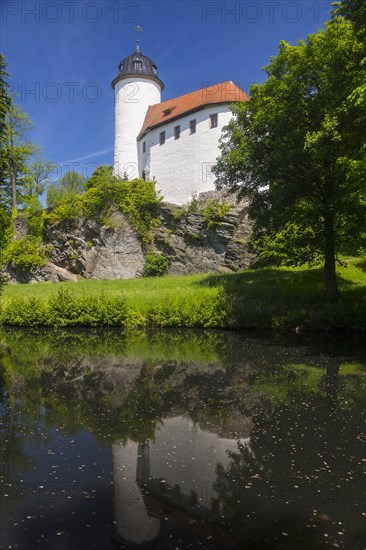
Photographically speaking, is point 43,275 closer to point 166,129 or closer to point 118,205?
point 118,205

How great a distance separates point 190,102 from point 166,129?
124 inches

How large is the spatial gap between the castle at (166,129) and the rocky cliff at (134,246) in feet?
11.7

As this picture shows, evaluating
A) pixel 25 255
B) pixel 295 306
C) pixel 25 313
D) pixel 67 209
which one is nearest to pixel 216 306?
pixel 295 306

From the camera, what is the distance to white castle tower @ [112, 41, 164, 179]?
40250mm

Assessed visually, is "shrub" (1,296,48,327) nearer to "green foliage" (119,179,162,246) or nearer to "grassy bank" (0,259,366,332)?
"grassy bank" (0,259,366,332)

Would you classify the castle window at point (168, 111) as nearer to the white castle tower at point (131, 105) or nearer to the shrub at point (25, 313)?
the white castle tower at point (131, 105)

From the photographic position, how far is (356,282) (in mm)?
19734

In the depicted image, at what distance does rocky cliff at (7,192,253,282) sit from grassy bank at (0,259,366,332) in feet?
27.9

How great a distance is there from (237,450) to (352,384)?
4551 millimetres

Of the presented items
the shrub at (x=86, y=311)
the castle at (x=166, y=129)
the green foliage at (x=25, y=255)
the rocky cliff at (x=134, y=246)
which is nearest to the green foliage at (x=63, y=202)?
the rocky cliff at (x=134, y=246)

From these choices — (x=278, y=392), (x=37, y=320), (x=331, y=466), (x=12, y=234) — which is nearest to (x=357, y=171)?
(x=278, y=392)

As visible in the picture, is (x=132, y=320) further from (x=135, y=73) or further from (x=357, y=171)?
(x=135, y=73)

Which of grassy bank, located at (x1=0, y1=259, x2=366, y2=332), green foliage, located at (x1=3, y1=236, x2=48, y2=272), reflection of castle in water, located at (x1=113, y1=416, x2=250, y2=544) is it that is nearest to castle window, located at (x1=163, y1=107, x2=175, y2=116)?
green foliage, located at (x1=3, y1=236, x2=48, y2=272)

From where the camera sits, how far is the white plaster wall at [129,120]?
132ft
